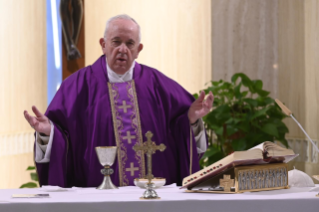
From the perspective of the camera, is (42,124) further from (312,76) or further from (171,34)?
(171,34)

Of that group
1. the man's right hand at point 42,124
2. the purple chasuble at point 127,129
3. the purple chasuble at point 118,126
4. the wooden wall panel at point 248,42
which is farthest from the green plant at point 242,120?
the man's right hand at point 42,124

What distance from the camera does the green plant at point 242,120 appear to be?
4.58 metres

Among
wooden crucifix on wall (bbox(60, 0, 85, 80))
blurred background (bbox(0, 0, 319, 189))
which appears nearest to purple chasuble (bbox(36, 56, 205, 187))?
blurred background (bbox(0, 0, 319, 189))

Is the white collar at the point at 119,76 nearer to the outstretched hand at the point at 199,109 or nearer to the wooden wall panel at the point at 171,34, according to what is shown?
the outstretched hand at the point at 199,109

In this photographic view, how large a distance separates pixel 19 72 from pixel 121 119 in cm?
324

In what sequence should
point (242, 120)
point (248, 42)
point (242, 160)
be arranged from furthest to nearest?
point (248, 42) → point (242, 120) → point (242, 160)

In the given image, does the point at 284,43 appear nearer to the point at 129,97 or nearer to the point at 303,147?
the point at 303,147

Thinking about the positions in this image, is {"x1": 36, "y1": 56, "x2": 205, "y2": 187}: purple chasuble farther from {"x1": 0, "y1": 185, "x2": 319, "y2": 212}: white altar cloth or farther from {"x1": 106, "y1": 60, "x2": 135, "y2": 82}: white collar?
{"x1": 0, "y1": 185, "x2": 319, "y2": 212}: white altar cloth

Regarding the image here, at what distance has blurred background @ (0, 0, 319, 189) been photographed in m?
4.75

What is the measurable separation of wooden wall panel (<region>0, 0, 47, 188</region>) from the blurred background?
0.01 metres

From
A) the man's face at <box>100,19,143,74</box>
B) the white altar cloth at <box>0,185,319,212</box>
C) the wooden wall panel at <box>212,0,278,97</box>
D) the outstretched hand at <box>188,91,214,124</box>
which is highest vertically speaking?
the wooden wall panel at <box>212,0,278,97</box>

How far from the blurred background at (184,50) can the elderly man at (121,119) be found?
Result: 5.40ft

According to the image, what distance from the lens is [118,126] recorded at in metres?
3.38

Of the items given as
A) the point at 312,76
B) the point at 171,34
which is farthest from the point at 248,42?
the point at 171,34
